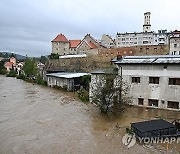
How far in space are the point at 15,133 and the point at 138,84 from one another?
10327mm

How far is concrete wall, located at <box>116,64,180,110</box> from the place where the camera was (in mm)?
15839

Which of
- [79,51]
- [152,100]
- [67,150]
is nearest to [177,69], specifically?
[152,100]

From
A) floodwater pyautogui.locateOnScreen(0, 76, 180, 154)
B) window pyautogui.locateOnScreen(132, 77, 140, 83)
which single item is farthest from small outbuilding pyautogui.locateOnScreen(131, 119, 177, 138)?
window pyautogui.locateOnScreen(132, 77, 140, 83)

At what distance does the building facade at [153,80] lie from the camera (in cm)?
1582

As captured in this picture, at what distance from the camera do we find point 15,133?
13.2 meters

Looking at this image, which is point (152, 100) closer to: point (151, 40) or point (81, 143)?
point (81, 143)

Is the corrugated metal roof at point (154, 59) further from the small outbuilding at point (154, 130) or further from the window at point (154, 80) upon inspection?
the small outbuilding at point (154, 130)

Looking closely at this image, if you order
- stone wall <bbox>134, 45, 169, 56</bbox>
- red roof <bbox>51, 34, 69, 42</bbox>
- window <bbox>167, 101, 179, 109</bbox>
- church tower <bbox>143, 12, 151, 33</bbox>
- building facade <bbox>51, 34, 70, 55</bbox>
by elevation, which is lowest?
window <bbox>167, 101, 179, 109</bbox>

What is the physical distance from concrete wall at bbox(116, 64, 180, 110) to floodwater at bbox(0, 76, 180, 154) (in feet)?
3.57

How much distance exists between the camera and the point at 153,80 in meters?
16.7

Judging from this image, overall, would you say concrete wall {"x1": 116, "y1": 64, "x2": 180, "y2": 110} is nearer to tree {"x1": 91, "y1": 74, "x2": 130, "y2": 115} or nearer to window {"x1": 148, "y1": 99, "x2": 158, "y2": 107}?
window {"x1": 148, "y1": 99, "x2": 158, "y2": 107}

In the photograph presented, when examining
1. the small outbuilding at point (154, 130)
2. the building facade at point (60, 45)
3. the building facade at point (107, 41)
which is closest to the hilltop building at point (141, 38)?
the building facade at point (107, 41)

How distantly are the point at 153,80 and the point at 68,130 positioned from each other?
26.3ft

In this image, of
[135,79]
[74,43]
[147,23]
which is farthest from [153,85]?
[147,23]
